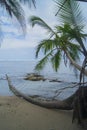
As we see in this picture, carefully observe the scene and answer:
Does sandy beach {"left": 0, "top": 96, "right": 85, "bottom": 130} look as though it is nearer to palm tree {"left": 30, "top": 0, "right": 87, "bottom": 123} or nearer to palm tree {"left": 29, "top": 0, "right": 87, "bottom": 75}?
palm tree {"left": 30, "top": 0, "right": 87, "bottom": 123}

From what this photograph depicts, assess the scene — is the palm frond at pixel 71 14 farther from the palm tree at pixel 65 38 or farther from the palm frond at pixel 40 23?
the palm frond at pixel 40 23

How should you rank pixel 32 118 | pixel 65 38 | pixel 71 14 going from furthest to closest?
pixel 65 38
pixel 32 118
pixel 71 14

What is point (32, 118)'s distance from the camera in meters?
8.73

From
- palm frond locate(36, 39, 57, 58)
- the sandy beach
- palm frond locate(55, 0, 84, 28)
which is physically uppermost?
palm frond locate(55, 0, 84, 28)

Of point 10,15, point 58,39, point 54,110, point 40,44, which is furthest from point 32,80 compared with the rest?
point 10,15

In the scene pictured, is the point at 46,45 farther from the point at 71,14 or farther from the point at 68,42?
the point at 71,14

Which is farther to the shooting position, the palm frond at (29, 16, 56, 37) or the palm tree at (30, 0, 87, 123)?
the palm frond at (29, 16, 56, 37)

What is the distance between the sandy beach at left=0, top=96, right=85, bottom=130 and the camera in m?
8.03

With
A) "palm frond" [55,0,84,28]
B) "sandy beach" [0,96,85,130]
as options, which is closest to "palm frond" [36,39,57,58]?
"sandy beach" [0,96,85,130]

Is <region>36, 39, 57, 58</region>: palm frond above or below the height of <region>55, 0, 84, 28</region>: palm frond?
below

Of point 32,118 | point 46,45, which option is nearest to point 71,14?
point 32,118

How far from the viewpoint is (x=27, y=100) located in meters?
11.5

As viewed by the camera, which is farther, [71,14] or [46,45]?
[46,45]

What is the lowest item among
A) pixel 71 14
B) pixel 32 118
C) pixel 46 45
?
pixel 32 118
